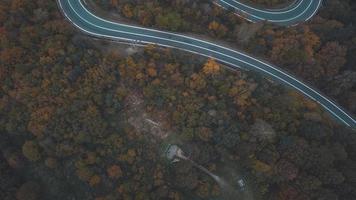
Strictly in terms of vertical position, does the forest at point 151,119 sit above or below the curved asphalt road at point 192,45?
below

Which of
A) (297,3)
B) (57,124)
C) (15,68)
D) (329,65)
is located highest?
(297,3)

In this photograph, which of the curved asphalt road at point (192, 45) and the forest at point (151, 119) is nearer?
the forest at point (151, 119)

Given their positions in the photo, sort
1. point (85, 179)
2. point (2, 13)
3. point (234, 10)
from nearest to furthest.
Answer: point (85, 179), point (2, 13), point (234, 10)

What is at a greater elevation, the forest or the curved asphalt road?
the curved asphalt road

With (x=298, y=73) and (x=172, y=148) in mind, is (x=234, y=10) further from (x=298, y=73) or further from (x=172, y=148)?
(x=172, y=148)

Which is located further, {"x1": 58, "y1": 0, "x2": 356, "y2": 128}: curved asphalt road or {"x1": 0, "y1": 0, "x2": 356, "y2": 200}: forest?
{"x1": 58, "y1": 0, "x2": 356, "y2": 128}: curved asphalt road

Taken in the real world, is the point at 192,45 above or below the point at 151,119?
above

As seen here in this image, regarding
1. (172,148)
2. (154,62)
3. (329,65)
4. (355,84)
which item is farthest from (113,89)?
(355,84)

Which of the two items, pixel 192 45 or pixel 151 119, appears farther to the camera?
pixel 192 45
